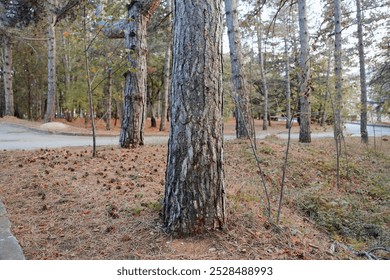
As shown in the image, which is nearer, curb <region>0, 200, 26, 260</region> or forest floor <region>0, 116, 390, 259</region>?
curb <region>0, 200, 26, 260</region>

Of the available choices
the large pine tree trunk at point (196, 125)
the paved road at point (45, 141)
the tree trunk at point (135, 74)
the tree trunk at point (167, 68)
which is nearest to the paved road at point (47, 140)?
the paved road at point (45, 141)

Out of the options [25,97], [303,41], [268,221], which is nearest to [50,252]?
[268,221]

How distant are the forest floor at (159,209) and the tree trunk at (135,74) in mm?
454

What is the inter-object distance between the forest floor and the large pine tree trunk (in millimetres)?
192

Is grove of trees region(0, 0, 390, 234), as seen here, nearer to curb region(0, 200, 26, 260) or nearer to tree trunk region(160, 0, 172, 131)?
tree trunk region(160, 0, 172, 131)

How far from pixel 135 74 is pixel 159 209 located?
373 cm

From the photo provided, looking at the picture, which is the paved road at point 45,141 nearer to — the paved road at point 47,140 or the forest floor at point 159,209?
the paved road at point 47,140

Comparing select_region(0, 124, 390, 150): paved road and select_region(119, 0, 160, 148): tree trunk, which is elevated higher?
select_region(119, 0, 160, 148): tree trunk

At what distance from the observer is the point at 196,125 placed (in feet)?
6.61

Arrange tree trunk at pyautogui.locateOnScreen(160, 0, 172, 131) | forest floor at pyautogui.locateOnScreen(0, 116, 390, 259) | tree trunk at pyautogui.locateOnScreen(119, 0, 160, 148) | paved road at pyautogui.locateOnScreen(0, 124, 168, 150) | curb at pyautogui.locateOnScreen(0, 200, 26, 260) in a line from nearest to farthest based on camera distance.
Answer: curb at pyautogui.locateOnScreen(0, 200, 26, 260), forest floor at pyautogui.locateOnScreen(0, 116, 390, 259), tree trunk at pyautogui.locateOnScreen(119, 0, 160, 148), paved road at pyautogui.locateOnScreen(0, 124, 168, 150), tree trunk at pyautogui.locateOnScreen(160, 0, 172, 131)

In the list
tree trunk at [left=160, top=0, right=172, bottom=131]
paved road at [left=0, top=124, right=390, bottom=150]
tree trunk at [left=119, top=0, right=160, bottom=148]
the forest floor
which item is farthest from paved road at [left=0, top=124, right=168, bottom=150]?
tree trunk at [left=160, top=0, right=172, bottom=131]

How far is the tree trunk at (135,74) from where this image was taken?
17.6 feet

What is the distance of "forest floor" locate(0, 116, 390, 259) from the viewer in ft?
6.33
